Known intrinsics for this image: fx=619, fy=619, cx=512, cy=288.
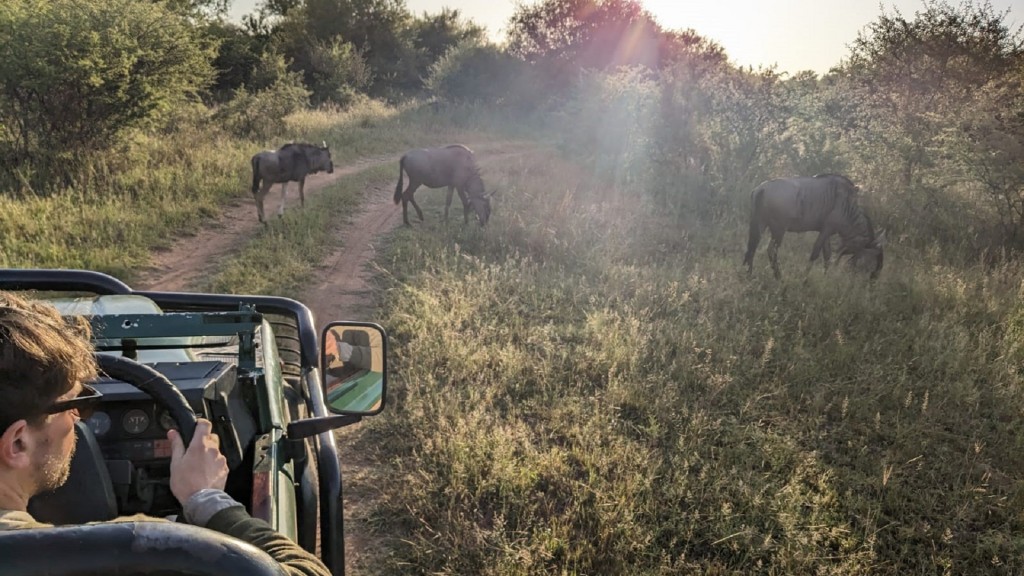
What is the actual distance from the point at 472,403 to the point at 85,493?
3.34m

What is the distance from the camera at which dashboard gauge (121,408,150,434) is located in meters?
1.58

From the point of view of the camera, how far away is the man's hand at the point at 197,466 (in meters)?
1.28

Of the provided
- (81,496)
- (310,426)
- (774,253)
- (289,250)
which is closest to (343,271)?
(289,250)

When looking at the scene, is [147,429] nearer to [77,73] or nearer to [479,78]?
[77,73]

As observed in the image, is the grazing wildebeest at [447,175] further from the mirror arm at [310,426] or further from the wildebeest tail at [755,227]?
the mirror arm at [310,426]

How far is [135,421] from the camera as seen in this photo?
1.58 m

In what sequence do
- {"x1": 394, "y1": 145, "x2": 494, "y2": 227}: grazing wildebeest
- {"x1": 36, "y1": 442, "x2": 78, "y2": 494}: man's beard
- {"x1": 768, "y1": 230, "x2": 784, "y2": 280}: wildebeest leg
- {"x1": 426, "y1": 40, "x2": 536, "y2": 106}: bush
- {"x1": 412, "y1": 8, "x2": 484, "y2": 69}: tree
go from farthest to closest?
{"x1": 412, "y1": 8, "x2": 484, "y2": 69}: tree < {"x1": 426, "y1": 40, "x2": 536, "y2": 106}: bush < {"x1": 394, "y1": 145, "x2": 494, "y2": 227}: grazing wildebeest < {"x1": 768, "y1": 230, "x2": 784, "y2": 280}: wildebeest leg < {"x1": 36, "y1": 442, "x2": 78, "y2": 494}: man's beard

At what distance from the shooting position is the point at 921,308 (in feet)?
23.0

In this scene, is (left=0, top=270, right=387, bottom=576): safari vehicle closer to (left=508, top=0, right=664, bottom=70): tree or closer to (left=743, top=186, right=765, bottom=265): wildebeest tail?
(left=743, top=186, right=765, bottom=265): wildebeest tail

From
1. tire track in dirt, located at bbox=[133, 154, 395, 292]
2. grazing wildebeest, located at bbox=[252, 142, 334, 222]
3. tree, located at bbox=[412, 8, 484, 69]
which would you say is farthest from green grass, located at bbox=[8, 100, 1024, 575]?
tree, located at bbox=[412, 8, 484, 69]

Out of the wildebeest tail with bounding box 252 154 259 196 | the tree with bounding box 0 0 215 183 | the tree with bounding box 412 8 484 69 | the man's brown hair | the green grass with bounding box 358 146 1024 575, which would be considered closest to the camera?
the man's brown hair

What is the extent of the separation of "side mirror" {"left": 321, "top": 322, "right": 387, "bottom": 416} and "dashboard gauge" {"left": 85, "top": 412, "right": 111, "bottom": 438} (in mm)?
694

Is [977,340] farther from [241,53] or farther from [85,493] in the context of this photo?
[241,53]

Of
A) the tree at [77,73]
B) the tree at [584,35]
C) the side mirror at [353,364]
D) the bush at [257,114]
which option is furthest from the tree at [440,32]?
the side mirror at [353,364]
